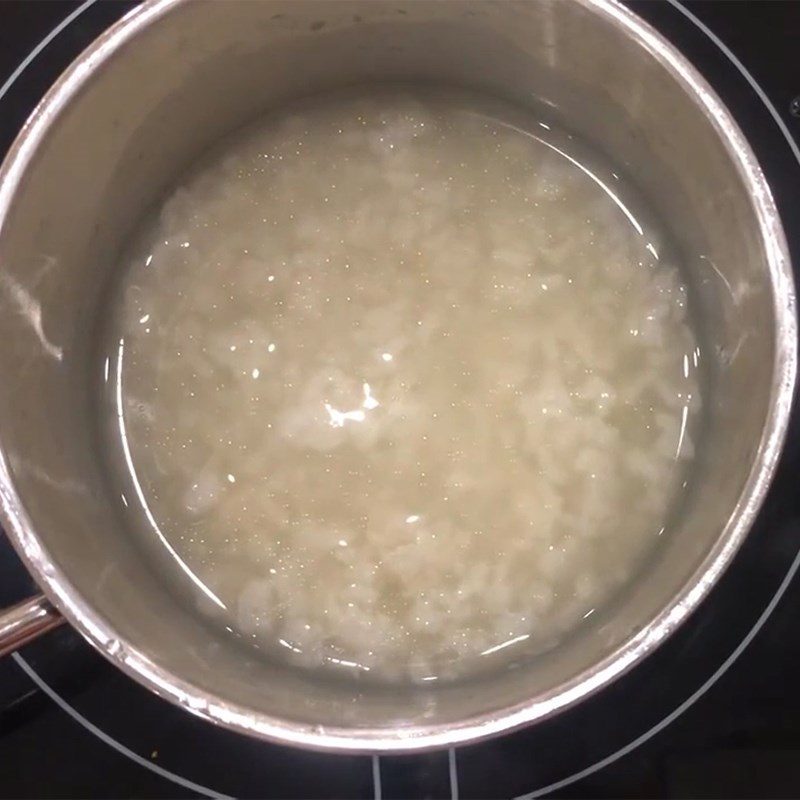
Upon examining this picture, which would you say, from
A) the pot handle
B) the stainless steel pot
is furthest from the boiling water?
the pot handle

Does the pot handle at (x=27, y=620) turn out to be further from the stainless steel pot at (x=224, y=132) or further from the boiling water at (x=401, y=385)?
the boiling water at (x=401, y=385)

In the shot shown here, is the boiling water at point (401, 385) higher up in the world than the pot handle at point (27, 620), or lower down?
higher up

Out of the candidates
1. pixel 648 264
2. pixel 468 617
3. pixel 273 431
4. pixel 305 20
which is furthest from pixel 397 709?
pixel 305 20

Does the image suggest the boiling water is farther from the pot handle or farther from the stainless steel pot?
the pot handle

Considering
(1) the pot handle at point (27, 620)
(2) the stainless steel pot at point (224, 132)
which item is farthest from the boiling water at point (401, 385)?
(1) the pot handle at point (27, 620)

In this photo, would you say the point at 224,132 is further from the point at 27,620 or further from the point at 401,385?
the point at 27,620

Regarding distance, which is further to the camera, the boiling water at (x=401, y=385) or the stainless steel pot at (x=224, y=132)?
the boiling water at (x=401, y=385)

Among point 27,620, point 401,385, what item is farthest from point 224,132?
point 27,620
